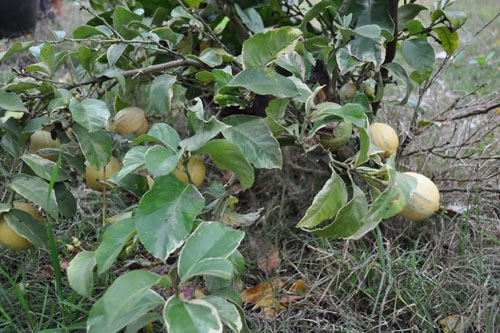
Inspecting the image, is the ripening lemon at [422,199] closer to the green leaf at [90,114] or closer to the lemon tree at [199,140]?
the lemon tree at [199,140]

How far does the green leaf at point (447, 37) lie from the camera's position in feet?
4.05

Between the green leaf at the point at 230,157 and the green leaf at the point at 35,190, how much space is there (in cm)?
31

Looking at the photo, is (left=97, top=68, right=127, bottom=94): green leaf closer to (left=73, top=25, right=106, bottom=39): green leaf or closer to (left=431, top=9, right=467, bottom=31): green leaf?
(left=73, top=25, right=106, bottom=39): green leaf

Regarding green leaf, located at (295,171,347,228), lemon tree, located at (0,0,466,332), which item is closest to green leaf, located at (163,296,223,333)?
lemon tree, located at (0,0,466,332)

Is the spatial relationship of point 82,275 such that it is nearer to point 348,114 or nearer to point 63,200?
point 63,200

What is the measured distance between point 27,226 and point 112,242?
1.03 feet

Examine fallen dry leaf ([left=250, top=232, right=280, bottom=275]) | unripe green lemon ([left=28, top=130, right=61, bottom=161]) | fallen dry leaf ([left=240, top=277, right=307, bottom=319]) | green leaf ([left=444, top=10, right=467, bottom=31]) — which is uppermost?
green leaf ([left=444, top=10, right=467, bottom=31])

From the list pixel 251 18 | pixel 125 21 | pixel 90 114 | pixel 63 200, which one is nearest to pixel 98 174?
pixel 63 200

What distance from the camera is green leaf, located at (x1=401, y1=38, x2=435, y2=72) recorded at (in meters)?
1.21

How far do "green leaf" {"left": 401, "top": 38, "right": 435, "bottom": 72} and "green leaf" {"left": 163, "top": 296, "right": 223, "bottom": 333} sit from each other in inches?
30.8

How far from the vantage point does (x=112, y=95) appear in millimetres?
1885

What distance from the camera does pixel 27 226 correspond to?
97 centimetres

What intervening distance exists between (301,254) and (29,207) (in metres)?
0.60

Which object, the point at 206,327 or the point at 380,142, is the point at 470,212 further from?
the point at 206,327
